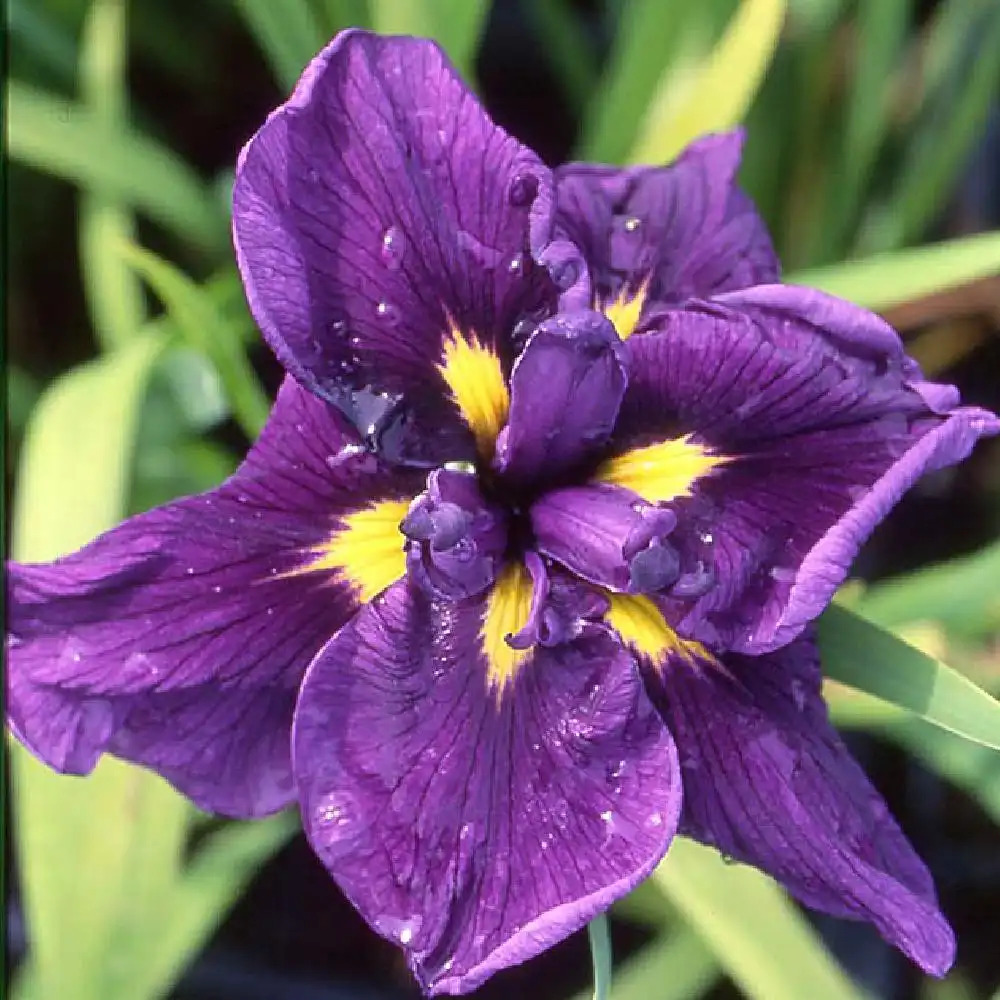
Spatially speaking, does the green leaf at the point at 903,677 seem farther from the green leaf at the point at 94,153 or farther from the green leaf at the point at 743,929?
the green leaf at the point at 94,153

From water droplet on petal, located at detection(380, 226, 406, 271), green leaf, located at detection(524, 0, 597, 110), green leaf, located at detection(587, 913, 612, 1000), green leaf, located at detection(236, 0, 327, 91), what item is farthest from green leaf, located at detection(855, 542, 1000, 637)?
green leaf, located at detection(524, 0, 597, 110)

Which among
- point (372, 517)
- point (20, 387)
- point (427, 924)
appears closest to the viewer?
point (427, 924)

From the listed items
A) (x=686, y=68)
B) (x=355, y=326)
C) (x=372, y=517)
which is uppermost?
(x=686, y=68)

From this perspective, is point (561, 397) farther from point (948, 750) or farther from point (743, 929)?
point (948, 750)

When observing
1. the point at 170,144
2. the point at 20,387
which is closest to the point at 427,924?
the point at 20,387

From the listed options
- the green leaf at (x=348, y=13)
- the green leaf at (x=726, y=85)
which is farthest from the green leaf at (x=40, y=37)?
the green leaf at (x=726, y=85)

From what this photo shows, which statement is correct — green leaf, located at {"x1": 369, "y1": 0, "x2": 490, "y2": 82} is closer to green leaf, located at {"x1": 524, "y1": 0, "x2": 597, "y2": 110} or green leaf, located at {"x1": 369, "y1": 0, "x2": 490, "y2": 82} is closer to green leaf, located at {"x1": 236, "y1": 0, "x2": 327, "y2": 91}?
green leaf, located at {"x1": 236, "y1": 0, "x2": 327, "y2": 91}

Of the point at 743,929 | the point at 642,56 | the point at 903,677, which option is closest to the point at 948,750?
the point at 743,929

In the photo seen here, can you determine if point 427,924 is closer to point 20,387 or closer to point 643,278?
point 643,278
